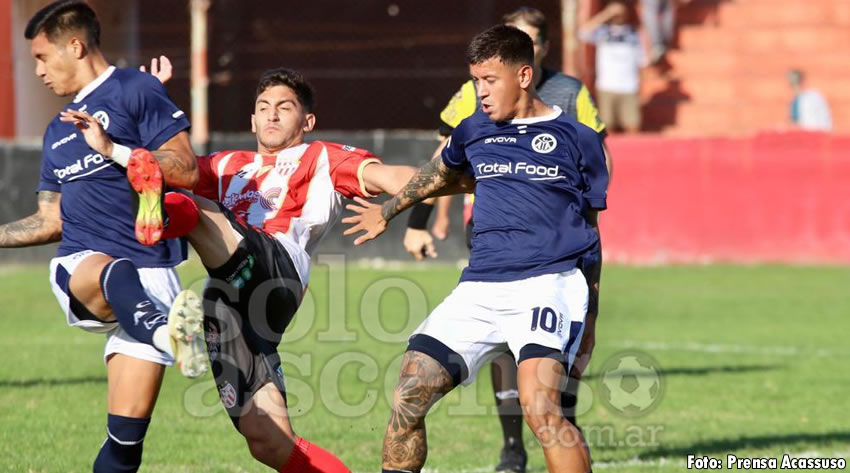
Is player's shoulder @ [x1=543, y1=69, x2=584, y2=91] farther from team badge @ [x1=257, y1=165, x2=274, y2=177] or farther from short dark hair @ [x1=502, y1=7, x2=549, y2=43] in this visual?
team badge @ [x1=257, y1=165, x2=274, y2=177]

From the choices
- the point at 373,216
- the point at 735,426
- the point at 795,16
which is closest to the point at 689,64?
the point at 795,16

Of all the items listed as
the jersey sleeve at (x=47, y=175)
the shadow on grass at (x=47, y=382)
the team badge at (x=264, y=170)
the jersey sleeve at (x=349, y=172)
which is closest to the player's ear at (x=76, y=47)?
the jersey sleeve at (x=47, y=175)

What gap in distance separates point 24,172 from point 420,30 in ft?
23.9

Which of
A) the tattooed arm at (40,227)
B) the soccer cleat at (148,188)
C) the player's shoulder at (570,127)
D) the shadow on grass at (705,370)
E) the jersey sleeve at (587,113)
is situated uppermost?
the jersey sleeve at (587,113)

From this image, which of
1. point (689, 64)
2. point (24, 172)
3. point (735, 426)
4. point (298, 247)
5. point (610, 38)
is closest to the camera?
point (298, 247)

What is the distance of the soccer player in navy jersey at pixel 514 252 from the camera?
5.59m

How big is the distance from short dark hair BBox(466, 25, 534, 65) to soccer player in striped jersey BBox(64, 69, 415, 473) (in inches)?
32.1

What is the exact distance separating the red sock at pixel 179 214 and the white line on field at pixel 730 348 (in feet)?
23.6

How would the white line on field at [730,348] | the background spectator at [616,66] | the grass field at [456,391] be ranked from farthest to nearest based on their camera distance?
the background spectator at [616,66]
the white line on field at [730,348]
the grass field at [456,391]

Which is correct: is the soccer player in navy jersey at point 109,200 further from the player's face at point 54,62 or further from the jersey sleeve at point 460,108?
the jersey sleeve at point 460,108

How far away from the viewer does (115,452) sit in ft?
18.1

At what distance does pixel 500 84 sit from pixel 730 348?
705cm

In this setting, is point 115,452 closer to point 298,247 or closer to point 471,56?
point 298,247

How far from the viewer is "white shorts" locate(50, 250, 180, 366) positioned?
17.9ft
